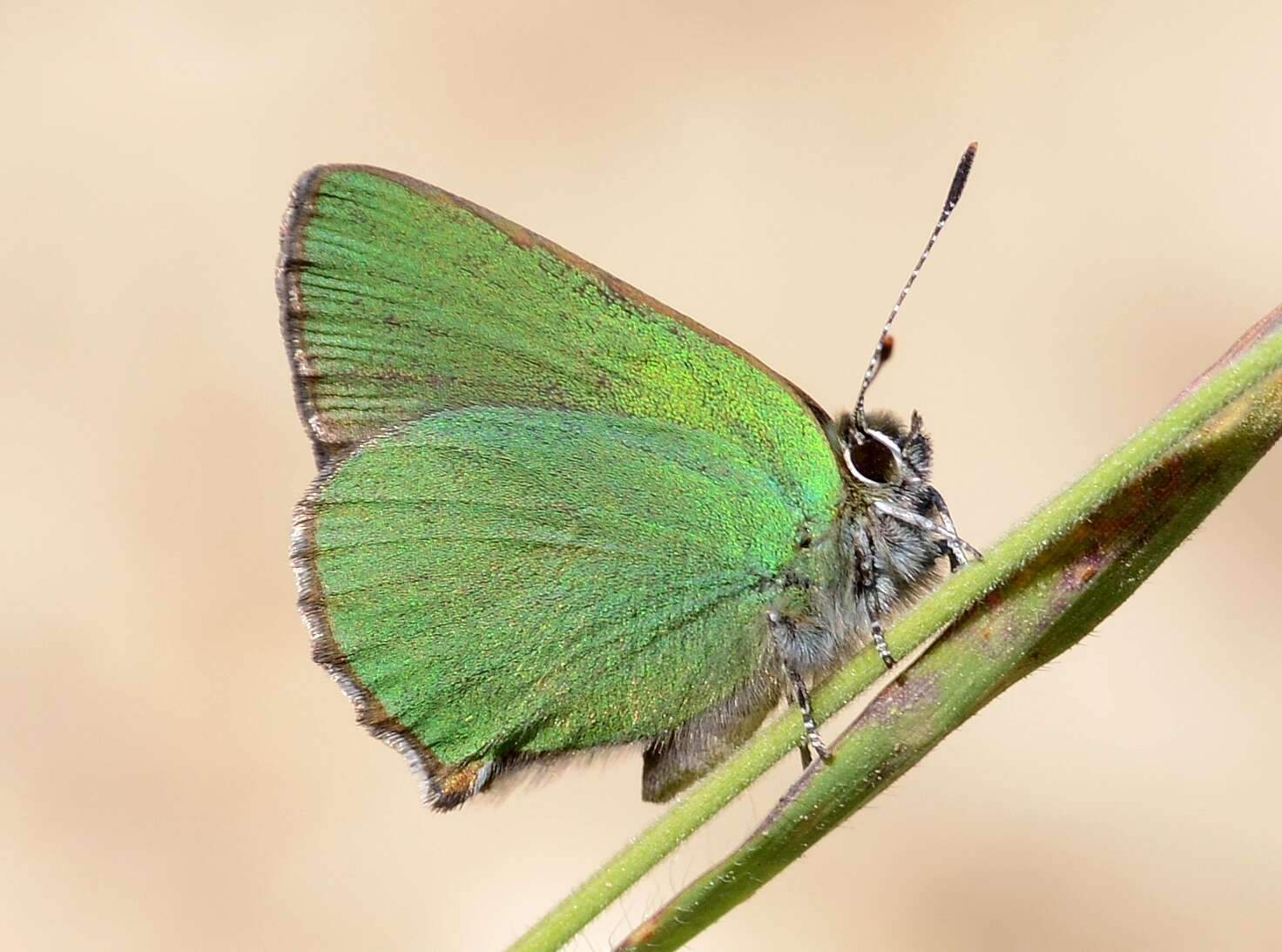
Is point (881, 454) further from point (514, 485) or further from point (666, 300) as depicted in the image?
point (666, 300)

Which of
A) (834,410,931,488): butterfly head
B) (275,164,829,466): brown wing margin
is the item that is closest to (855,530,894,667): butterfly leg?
(834,410,931,488): butterfly head

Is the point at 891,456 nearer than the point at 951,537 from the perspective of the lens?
No

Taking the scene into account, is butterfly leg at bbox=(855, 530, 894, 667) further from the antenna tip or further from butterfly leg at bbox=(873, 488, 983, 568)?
the antenna tip

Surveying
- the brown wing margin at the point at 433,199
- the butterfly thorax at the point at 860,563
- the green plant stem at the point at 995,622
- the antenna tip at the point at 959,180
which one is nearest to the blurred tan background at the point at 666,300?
the butterfly thorax at the point at 860,563

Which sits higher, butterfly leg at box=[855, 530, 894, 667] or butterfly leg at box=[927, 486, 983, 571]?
butterfly leg at box=[927, 486, 983, 571]

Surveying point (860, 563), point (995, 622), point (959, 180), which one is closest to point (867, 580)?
point (860, 563)

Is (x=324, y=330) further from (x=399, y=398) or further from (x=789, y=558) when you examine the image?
(x=789, y=558)

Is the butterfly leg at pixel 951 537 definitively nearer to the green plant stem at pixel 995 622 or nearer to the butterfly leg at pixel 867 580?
the butterfly leg at pixel 867 580
